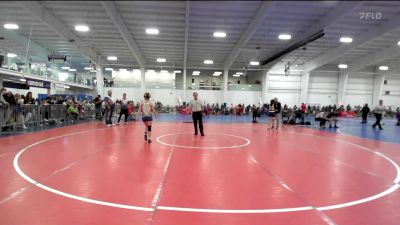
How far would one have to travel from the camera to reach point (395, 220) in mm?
3834

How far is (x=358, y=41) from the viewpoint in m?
21.3

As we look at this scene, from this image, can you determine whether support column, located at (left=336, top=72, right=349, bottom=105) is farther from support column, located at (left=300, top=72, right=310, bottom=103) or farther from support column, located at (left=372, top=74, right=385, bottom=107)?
support column, located at (left=300, top=72, right=310, bottom=103)

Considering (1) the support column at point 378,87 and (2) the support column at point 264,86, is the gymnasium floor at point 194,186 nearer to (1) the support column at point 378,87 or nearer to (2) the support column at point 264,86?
(2) the support column at point 264,86

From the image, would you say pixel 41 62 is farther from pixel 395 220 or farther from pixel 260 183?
pixel 395 220

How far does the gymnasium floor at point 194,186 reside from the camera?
3.83m

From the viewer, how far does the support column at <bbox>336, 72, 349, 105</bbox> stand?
121 ft

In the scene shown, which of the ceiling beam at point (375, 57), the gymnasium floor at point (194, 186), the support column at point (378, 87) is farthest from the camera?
the support column at point (378, 87)

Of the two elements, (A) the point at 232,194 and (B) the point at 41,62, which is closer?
(A) the point at 232,194

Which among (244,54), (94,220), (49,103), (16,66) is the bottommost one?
(94,220)

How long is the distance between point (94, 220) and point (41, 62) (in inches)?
1022

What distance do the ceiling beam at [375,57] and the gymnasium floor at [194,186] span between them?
22507 mm

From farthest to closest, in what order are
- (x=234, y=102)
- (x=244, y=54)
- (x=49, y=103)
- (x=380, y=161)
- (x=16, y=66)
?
(x=234, y=102) < (x=244, y=54) < (x=16, y=66) < (x=49, y=103) < (x=380, y=161)

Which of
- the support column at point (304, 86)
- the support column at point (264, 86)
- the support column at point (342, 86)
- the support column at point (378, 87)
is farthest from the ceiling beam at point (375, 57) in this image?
the support column at point (264, 86)

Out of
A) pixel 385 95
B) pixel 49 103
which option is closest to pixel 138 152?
pixel 49 103
